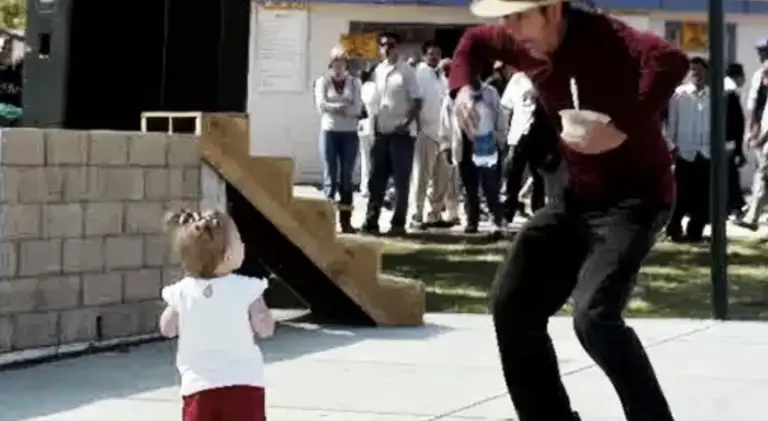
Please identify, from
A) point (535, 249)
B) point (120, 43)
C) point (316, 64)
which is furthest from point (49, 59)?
point (316, 64)

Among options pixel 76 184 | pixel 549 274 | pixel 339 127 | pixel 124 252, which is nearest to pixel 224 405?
pixel 549 274

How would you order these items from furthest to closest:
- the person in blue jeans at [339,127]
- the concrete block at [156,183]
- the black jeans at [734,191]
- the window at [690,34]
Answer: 1. the window at [690,34]
2. the person in blue jeans at [339,127]
3. the black jeans at [734,191]
4. the concrete block at [156,183]

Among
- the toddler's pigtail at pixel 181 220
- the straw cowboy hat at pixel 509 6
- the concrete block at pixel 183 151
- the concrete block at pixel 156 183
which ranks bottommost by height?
the concrete block at pixel 156 183

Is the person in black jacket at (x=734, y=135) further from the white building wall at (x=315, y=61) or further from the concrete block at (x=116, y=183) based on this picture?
the white building wall at (x=315, y=61)

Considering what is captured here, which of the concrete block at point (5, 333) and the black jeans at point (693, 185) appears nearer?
the concrete block at point (5, 333)

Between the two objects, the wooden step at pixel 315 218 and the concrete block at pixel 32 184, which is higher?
the concrete block at pixel 32 184

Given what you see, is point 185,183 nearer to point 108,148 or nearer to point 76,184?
point 108,148

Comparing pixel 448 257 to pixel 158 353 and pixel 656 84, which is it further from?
pixel 656 84

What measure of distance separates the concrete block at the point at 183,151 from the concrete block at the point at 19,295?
122 centimetres

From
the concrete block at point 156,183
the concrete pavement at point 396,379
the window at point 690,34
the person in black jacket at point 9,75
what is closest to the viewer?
the concrete pavement at point 396,379

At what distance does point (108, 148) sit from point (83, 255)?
1.83 feet

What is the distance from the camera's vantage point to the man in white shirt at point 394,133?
16.7 m

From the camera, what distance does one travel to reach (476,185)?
54.8ft

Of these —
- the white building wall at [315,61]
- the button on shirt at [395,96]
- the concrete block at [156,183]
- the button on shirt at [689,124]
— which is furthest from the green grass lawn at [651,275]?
the white building wall at [315,61]
